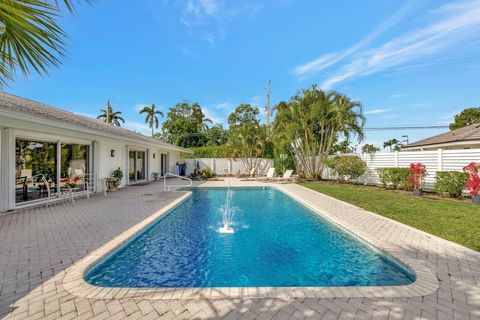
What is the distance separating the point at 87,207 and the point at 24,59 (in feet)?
26.2

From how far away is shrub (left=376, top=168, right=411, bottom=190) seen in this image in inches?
489

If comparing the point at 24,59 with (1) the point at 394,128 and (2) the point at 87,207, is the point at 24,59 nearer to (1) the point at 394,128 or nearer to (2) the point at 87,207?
(2) the point at 87,207

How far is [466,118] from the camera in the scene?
32938 mm

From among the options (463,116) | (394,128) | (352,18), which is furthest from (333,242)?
(463,116)

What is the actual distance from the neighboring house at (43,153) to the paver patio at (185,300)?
300cm

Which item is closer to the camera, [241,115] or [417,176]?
[417,176]

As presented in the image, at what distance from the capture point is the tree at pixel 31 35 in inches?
63.4

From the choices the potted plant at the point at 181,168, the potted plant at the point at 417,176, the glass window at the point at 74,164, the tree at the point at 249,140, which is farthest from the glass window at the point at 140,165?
the potted plant at the point at 417,176

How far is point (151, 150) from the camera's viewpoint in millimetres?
19375

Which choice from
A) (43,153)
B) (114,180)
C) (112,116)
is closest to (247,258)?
(43,153)

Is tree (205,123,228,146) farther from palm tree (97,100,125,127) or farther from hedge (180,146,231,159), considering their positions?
palm tree (97,100,125,127)

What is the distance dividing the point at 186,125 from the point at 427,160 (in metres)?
36.3

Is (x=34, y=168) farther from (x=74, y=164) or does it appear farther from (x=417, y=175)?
(x=417, y=175)

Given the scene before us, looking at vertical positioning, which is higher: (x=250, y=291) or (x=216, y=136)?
(x=216, y=136)
